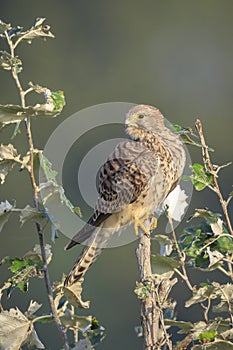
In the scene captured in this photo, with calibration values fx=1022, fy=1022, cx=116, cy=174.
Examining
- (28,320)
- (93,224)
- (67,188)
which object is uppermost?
(67,188)

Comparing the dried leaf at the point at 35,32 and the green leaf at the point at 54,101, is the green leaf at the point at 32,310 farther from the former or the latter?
the dried leaf at the point at 35,32

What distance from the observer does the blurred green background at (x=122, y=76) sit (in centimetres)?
1029

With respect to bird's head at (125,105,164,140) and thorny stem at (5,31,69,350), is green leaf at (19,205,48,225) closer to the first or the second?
thorny stem at (5,31,69,350)

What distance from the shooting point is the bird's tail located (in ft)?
9.51

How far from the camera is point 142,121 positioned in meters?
3.74

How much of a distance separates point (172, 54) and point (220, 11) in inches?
49.8

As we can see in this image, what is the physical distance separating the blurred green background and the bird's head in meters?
5.49

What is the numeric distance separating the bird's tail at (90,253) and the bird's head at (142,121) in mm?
420

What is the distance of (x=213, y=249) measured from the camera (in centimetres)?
233

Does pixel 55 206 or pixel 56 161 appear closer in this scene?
pixel 55 206

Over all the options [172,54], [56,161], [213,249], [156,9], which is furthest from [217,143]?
[213,249]

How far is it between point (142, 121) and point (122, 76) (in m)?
10.1

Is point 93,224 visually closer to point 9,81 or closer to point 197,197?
point 197,197

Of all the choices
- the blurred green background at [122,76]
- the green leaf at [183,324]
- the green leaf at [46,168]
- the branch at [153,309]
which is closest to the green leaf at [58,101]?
the green leaf at [46,168]
